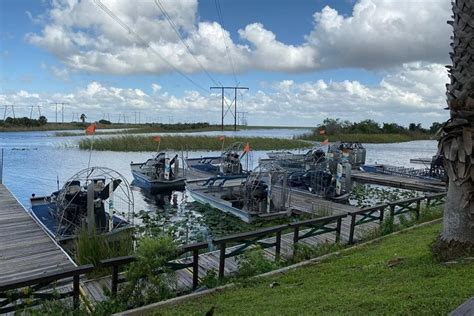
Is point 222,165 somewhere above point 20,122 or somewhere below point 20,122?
below

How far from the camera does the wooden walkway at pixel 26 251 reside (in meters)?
8.76

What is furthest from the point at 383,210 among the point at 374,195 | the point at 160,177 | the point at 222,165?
the point at 222,165

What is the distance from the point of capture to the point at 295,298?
529 cm

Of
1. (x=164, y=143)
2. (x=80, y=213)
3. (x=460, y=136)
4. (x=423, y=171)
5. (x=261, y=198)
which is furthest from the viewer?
(x=164, y=143)

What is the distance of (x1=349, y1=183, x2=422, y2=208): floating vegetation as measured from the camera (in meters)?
20.9

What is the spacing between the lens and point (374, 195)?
76.4 feet

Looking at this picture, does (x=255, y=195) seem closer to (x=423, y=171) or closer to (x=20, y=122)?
(x=423, y=171)

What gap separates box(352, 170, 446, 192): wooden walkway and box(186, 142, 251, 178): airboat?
8.90 metres

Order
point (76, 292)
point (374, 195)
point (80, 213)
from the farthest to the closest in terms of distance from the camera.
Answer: point (374, 195)
point (80, 213)
point (76, 292)

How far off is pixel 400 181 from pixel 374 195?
5089mm

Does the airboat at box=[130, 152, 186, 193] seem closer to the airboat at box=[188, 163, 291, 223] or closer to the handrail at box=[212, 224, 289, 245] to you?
the airboat at box=[188, 163, 291, 223]

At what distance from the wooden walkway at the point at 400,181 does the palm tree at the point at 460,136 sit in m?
20.4

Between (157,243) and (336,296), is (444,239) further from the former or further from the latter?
(157,243)

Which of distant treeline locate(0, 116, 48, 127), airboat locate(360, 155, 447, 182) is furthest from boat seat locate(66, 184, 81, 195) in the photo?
distant treeline locate(0, 116, 48, 127)
